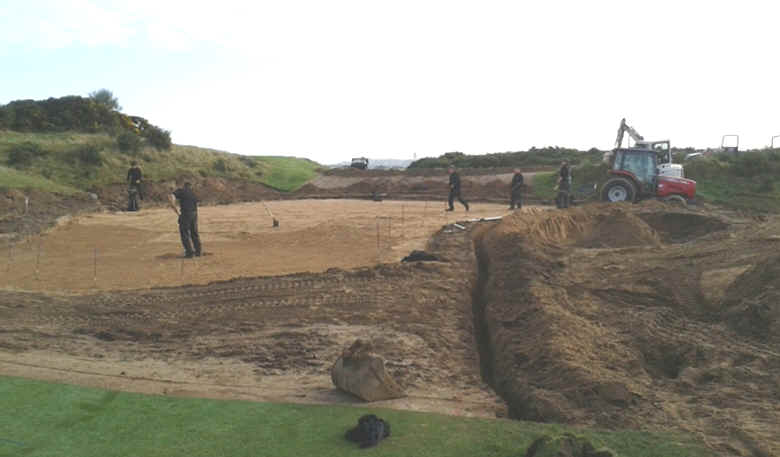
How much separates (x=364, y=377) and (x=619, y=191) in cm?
1892

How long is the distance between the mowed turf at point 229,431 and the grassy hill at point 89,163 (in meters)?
19.6

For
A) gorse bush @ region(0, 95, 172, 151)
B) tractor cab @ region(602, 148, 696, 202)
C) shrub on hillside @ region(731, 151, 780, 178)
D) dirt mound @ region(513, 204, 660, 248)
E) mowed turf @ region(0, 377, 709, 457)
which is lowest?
mowed turf @ region(0, 377, 709, 457)

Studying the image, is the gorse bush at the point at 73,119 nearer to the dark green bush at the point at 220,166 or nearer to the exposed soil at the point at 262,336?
the dark green bush at the point at 220,166

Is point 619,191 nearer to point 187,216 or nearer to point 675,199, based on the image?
point 675,199

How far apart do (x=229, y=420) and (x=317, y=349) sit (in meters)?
2.27

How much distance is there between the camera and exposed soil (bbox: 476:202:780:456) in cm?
567

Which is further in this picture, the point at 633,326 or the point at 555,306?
the point at 555,306

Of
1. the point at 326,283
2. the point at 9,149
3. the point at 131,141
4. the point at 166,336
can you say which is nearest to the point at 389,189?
the point at 131,141

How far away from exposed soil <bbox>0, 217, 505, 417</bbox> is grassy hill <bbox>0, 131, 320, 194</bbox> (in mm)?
16012

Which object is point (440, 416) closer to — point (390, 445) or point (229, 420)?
point (390, 445)

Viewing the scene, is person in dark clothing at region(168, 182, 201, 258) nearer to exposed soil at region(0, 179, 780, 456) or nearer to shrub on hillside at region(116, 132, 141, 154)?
exposed soil at region(0, 179, 780, 456)

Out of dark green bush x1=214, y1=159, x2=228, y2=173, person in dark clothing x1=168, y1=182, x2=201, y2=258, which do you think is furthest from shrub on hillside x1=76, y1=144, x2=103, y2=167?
person in dark clothing x1=168, y1=182, x2=201, y2=258

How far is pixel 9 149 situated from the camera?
91.6 feet

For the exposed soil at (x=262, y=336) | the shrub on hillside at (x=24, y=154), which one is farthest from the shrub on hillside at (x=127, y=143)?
the exposed soil at (x=262, y=336)
